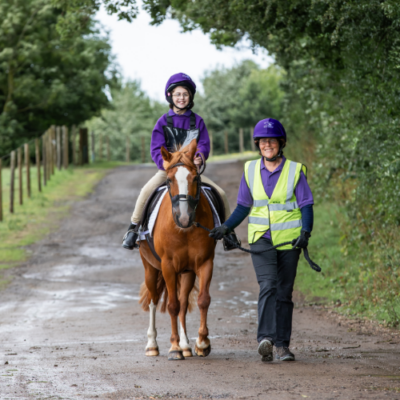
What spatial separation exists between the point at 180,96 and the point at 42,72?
29.1 meters

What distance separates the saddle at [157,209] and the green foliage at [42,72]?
25819 millimetres

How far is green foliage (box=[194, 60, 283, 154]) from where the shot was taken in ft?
193

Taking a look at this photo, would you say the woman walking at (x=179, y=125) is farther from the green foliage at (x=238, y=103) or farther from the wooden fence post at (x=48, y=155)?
the green foliage at (x=238, y=103)

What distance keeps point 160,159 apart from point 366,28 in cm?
422

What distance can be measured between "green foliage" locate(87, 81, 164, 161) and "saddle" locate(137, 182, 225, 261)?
5624 cm

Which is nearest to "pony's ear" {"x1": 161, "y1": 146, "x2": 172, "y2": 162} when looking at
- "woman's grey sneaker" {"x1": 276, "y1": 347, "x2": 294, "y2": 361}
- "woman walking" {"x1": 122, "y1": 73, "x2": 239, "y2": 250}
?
"woman walking" {"x1": 122, "y1": 73, "x2": 239, "y2": 250}

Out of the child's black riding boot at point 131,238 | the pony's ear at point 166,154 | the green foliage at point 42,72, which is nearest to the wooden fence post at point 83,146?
the green foliage at point 42,72

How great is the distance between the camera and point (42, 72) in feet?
116

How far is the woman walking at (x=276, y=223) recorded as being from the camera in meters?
6.67

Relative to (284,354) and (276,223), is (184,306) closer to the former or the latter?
(284,354)

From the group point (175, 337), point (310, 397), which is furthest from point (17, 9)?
point (310, 397)

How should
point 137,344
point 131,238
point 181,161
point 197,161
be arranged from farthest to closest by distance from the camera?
point 137,344, point 131,238, point 197,161, point 181,161

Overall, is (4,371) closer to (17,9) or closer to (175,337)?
(175,337)

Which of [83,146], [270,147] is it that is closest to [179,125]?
[270,147]
